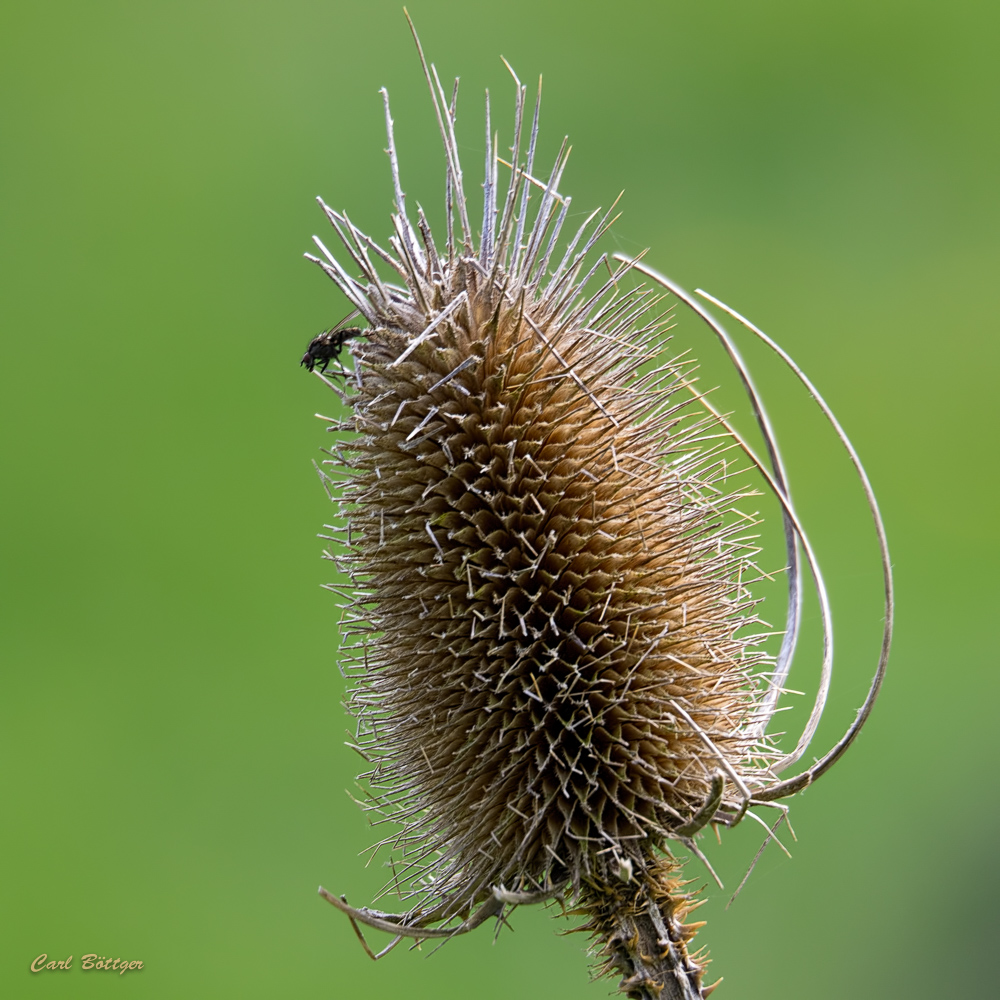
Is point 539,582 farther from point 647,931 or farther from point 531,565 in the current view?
point 647,931

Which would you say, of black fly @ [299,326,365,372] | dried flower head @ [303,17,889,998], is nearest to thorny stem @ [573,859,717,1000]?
dried flower head @ [303,17,889,998]

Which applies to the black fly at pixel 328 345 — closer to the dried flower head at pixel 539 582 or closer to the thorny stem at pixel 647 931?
the dried flower head at pixel 539 582

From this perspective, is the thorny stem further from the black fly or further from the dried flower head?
the black fly

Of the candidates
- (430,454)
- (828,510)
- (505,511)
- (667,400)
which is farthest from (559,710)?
(828,510)

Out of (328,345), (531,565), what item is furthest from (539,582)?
(328,345)

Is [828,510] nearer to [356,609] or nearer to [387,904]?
[387,904]

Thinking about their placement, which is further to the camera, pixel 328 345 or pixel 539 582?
pixel 328 345

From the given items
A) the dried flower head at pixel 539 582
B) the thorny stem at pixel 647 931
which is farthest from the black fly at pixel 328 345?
the thorny stem at pixel 647 931

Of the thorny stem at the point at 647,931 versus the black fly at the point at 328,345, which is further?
the black fly at the point at 328,345
